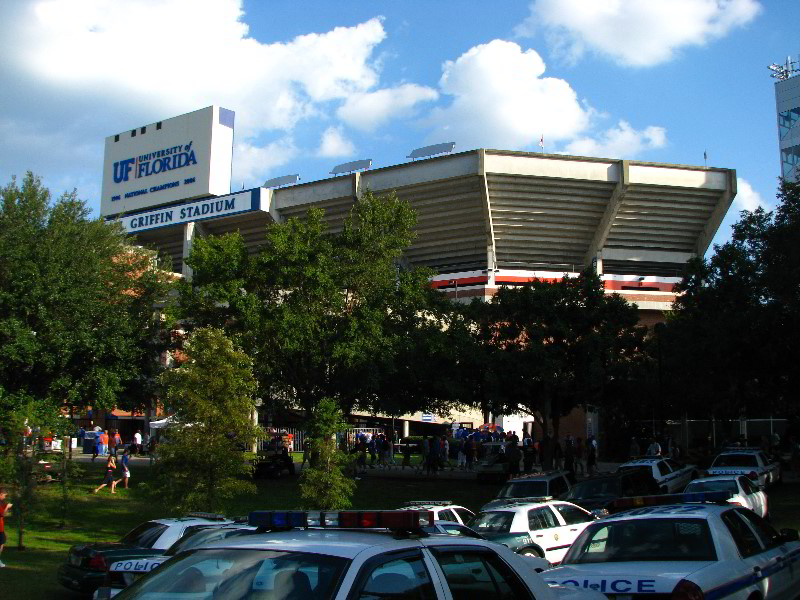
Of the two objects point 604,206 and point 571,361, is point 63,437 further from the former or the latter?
point 604,206

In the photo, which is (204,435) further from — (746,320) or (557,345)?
(746,320)

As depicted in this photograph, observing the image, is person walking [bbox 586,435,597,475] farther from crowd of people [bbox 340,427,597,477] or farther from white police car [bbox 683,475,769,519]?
white police car [bbox 683,475,769,519]

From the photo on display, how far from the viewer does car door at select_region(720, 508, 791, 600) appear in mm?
6941

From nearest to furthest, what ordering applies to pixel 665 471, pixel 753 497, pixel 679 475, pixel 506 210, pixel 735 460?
pixel 753 497 → pixel 665 471 → pixel 679 475 → pixel 735 460 → pixel 506 210

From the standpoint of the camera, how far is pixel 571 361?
94.1ft

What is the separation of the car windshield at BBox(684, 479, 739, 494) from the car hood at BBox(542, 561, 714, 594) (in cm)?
1120

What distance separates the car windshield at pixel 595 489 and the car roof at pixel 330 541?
1488 centimetres

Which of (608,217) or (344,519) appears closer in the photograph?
(344,519)

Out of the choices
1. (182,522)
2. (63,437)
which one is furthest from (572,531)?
(63,437)

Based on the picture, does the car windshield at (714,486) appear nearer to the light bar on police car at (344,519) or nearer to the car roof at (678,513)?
the car roof at (678,513)

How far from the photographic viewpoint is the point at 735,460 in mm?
25859

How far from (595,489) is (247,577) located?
1631cm

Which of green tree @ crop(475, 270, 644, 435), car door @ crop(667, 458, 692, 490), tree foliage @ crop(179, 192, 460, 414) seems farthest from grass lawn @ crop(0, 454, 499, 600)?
car door @ crop(667, 458, 692, 490)

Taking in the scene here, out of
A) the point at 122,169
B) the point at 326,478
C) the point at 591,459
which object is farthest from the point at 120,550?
the point at 122,169
